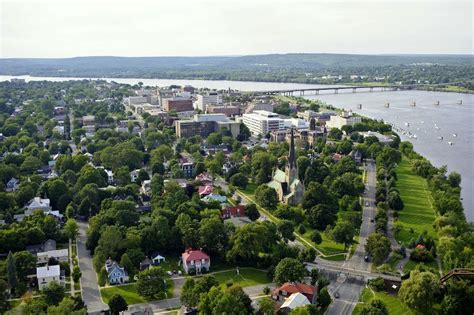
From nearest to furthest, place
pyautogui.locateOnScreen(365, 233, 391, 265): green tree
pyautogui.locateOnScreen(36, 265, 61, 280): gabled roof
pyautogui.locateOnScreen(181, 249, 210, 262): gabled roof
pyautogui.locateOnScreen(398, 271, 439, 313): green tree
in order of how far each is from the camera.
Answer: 1. pyautogui.locateOnScreen(398, 271, 439, 313): green tree
2. pyautogui.locateOnScreen(36, 265, 61, 280): gabled roof
3. pyautogui.locateOnScreen(181, 249, 210, 262): gabled roof
4. pyautogui.locateOnScreen(365, 233, 391, 265): green tree

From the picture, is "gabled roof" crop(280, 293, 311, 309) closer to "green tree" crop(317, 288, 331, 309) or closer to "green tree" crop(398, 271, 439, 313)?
"green tree" crop(317, 288, 331, 309)

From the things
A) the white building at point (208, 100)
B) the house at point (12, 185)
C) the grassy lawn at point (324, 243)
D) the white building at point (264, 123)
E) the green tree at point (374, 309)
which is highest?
the white building at point (208, 100)

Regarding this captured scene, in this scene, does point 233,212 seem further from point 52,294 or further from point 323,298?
point 52,294

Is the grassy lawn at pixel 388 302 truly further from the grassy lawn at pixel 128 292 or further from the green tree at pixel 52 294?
the green tree at pixel 52 294

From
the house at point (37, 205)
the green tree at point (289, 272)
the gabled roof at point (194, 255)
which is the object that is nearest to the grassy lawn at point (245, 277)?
the gabled roof at point (194, 255)

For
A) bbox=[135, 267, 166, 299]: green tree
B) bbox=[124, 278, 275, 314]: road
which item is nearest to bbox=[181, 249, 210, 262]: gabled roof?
bbox=[124, 278, 275, 314]: road

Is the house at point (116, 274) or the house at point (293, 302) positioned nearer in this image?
the house at point (293, 302)
